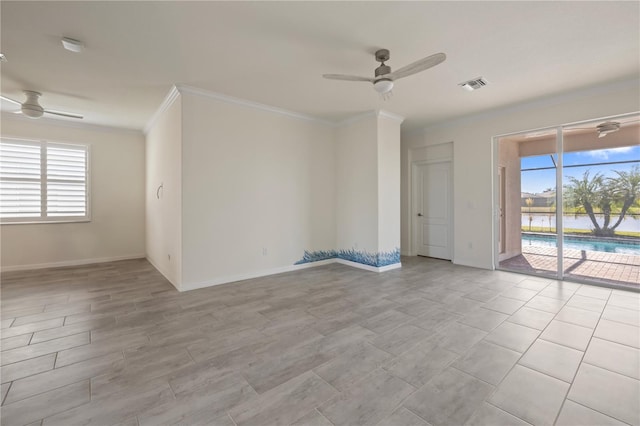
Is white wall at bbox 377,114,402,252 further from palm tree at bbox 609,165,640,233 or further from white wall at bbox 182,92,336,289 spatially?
palm tree at bbox 609,165,640,233

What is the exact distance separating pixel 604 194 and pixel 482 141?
1.98 m

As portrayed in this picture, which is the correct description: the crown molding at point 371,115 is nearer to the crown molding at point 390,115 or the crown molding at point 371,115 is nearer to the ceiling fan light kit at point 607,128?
the crown molding at point 390,115

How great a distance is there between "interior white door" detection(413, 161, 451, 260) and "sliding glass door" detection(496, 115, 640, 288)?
1.03 metres

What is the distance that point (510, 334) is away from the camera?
258cm

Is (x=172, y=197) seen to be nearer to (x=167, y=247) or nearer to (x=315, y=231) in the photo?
(x=167, y=247)

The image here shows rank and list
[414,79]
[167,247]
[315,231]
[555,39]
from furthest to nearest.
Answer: [315,231], [167,247], [414,79], [555,39]

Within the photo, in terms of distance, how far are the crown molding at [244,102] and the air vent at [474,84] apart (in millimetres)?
2553

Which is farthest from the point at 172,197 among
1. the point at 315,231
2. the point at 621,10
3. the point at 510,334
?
the point at 621,10

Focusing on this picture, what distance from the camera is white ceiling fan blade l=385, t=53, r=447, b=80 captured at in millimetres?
2371

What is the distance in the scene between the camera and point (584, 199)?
14.3ft

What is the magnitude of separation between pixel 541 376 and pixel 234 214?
3.99 meters

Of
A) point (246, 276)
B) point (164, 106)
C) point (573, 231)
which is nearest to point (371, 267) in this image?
point (246, 276)

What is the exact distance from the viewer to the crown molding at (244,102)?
3.85 meters

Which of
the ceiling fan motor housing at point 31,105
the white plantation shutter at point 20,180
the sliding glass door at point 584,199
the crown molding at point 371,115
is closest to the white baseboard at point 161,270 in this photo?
the white plantation shutter at point 20,180
